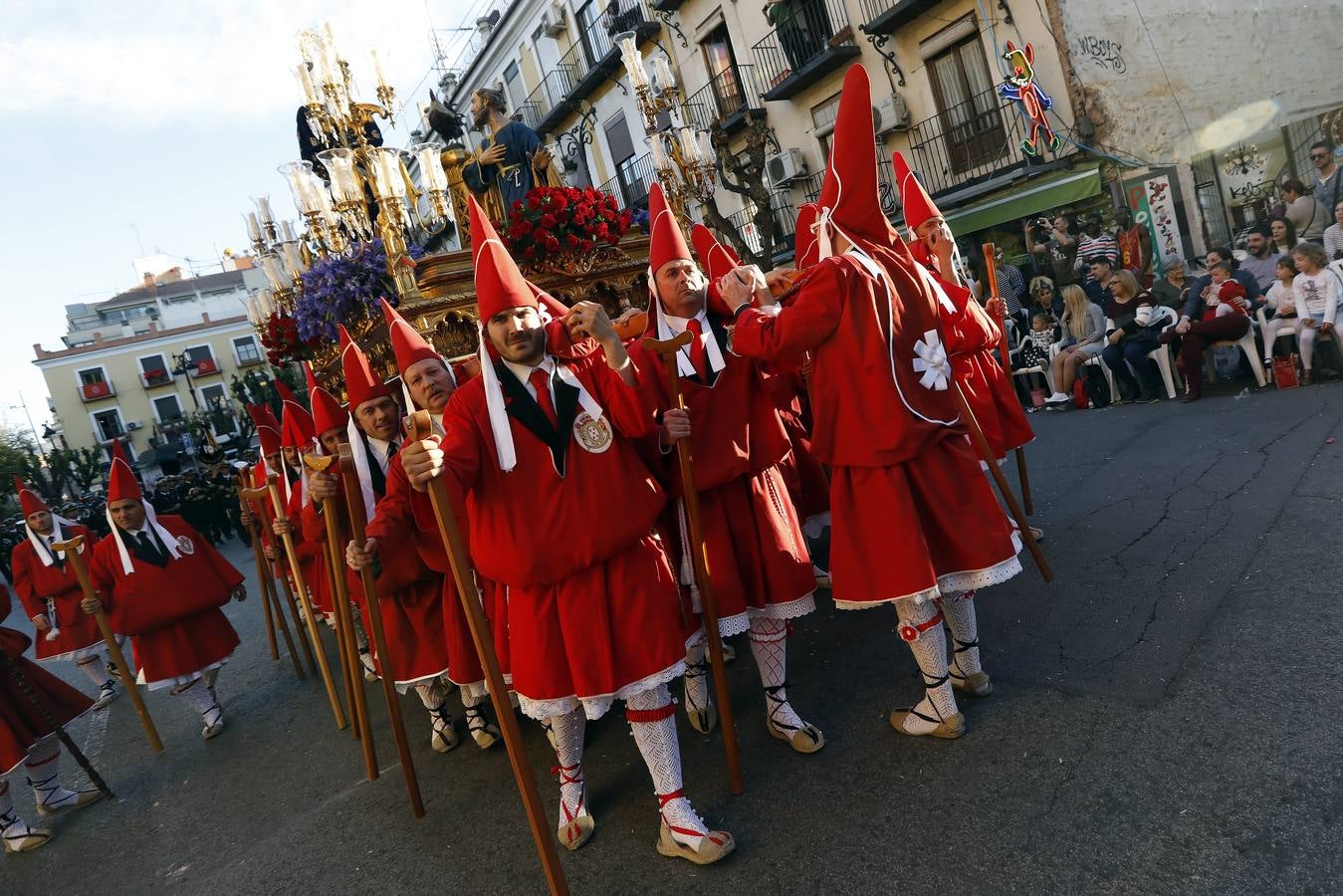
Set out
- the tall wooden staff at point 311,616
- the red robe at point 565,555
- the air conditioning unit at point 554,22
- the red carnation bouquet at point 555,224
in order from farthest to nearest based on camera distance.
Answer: the air conditioning unit at point 554,22, the red carnation bouquet at point 555,224, the tall wooden staff at point 311,616, the red robe at point 565,555

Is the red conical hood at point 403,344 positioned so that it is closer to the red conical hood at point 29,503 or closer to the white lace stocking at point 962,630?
the white lace stocking at point 962,630

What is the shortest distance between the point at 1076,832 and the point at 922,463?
1311mm

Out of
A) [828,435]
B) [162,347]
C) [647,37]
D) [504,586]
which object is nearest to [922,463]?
[828,435]

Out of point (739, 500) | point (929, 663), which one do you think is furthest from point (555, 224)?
point (929, 663)

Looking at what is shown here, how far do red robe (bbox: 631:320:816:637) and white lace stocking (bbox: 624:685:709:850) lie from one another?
1.59 ft

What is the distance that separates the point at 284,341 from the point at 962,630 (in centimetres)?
596

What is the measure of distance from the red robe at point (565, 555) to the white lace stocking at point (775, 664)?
0.56 meters

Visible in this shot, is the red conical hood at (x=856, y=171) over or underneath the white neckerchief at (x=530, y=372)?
over

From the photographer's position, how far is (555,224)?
5.38m

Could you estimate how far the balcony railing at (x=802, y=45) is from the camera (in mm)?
15906

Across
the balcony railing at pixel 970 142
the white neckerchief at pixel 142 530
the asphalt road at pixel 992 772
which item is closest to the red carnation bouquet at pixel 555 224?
the asphalt road at pixel 992 772

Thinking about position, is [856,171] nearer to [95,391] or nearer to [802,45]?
[802,45]

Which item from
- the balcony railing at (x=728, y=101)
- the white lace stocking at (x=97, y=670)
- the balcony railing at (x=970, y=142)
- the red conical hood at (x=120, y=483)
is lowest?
the white lace stocking at (x=97, y=670)

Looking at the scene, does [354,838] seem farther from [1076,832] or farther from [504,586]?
[1076,832]
